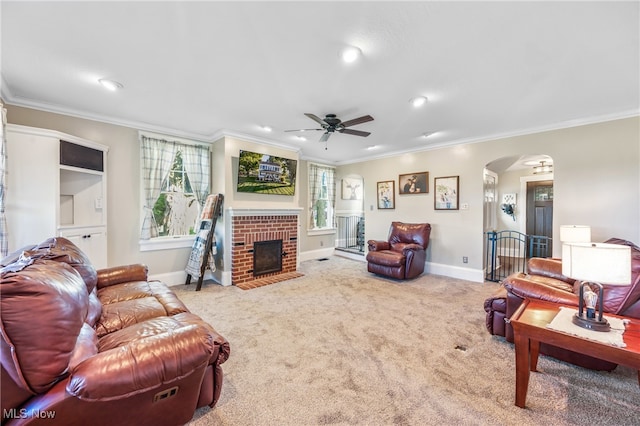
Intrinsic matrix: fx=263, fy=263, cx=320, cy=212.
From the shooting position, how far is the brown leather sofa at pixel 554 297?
1.72 metres

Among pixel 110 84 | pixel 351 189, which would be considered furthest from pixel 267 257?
pixel 351 189

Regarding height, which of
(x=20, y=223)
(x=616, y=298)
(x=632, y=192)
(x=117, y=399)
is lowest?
(x=117, y=399)

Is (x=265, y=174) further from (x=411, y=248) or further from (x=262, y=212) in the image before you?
(x=411, y=248)

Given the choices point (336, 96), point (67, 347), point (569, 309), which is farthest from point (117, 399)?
point (336, 96)

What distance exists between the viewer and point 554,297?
6.56ft

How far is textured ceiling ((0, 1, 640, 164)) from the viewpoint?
1664mm

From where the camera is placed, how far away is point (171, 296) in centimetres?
228

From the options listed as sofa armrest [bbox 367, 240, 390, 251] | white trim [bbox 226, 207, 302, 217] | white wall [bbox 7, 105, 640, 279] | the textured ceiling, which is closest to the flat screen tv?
white wall [bbox 7, 105, 640, 279]

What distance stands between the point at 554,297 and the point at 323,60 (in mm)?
2596

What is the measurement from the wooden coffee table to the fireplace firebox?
3707 mm

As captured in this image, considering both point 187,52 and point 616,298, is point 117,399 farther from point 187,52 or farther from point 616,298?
point 616,298

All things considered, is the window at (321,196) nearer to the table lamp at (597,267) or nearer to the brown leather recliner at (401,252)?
the brown leather recliner at (401,252)

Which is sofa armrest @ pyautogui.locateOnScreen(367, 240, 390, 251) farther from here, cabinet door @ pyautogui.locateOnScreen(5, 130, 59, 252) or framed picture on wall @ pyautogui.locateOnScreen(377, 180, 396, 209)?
cabinet door @ pyautogui.locateOnScreen(5, 130, 59, 252)

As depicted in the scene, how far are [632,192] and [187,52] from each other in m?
5.16
